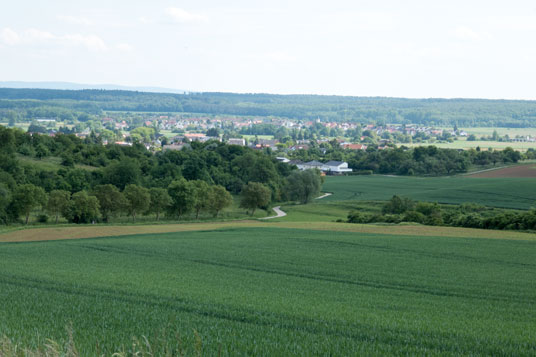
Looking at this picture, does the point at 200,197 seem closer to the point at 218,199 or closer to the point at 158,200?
A: the point at 218,199

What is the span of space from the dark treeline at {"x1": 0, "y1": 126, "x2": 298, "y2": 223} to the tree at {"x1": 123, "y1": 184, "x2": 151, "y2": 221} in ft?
0.37

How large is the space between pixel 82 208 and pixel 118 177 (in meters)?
22.5

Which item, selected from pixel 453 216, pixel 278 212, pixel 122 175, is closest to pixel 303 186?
pixel 278 212

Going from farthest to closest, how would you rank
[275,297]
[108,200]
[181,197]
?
[181,197] < [108,200] < [275,297]

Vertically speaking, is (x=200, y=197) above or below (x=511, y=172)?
below

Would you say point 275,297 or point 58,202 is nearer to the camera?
point 275,297

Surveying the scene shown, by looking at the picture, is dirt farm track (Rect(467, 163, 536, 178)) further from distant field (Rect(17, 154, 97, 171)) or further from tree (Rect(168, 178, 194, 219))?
distant field (Rect(17, 154, 97, 171))

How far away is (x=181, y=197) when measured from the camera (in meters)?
68.5

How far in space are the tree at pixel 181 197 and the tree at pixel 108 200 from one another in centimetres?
656

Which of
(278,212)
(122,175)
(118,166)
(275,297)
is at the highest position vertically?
(275,297)

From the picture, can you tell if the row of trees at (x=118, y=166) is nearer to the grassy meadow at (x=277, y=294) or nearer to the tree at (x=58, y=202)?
the tree at (x=58, y=202)

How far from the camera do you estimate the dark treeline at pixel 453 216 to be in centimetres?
4967

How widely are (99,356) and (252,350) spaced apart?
2.84 meters

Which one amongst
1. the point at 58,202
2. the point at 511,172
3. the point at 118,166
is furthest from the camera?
the point at 511,172
